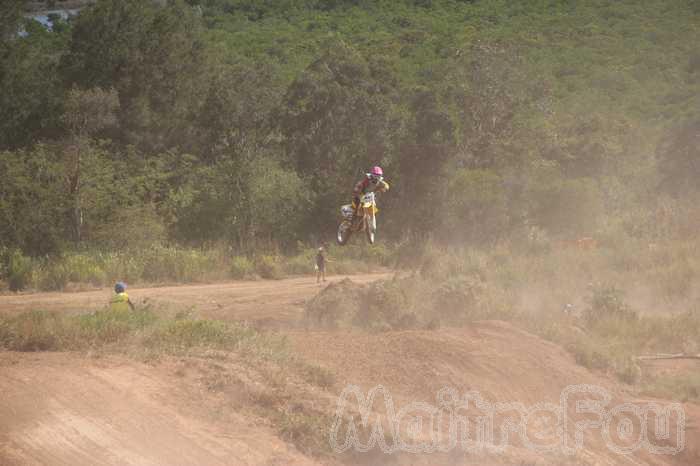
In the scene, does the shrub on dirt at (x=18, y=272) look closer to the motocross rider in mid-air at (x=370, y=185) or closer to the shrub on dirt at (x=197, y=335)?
the shrub on dirt at (x=197, y=335)

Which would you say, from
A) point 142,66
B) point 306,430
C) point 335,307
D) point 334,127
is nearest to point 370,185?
point 335,307

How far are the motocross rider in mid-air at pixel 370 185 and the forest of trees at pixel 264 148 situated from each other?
1385 cm

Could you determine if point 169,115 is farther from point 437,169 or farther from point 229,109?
point 437,169

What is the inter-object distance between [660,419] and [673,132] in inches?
1326

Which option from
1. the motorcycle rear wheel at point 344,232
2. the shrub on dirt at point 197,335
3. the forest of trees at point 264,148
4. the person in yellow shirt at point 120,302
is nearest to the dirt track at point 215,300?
the person in yellow shirt at point 120,302

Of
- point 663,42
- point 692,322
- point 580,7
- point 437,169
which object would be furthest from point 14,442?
point 580,7

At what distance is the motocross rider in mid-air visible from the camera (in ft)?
44.5

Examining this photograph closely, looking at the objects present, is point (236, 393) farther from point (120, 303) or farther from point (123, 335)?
point (120, 303)

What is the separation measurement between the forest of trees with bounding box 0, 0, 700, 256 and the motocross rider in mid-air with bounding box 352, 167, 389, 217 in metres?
13.8

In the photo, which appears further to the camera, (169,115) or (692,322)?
(169,115)

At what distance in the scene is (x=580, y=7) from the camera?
75.7 meters

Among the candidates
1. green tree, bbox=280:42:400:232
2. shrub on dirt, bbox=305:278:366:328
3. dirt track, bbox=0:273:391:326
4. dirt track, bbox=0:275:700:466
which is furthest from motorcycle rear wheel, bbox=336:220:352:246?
green tree, bbox=280:42:400:232

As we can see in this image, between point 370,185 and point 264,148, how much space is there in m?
19.5

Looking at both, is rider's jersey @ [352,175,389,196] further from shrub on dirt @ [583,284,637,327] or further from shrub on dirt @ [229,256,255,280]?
shrub on dirt @ [229,256,255,280]
